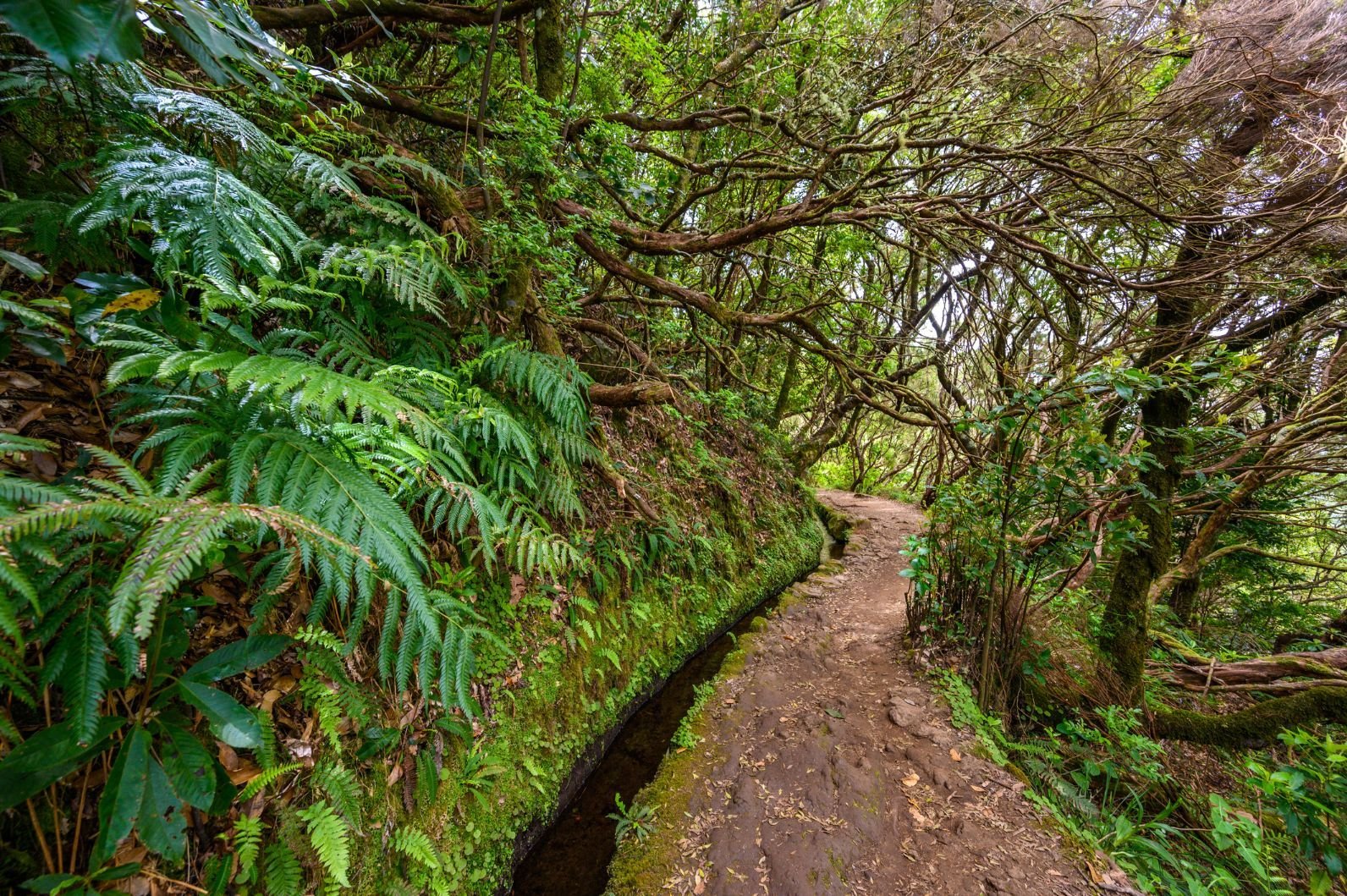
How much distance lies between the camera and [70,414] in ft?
5.21

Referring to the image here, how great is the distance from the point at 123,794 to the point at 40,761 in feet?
0.65

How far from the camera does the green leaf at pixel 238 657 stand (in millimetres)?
1271

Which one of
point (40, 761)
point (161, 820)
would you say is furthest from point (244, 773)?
point (40, 761)

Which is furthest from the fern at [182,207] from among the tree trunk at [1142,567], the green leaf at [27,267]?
the tree trunk at [1142,567]

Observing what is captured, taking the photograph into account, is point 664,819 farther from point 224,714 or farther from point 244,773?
point 224,714

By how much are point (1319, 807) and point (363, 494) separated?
469 centimetres

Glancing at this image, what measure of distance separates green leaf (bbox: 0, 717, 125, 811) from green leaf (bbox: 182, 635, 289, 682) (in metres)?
0.22

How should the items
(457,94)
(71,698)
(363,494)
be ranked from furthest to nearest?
(457,94)
(363,494)
(71,698)

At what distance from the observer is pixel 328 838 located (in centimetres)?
152

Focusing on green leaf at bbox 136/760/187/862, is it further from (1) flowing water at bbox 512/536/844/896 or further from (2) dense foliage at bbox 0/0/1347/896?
(1) flowing water at bbox 512/536/844/896

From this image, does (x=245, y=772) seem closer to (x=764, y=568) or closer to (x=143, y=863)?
(x=143, y=863)

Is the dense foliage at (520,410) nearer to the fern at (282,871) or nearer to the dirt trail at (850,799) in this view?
the fern at (282,871)

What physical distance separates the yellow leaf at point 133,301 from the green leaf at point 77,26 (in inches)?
39.2

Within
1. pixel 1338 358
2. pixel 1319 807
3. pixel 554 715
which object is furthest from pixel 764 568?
pixel 1338 358
